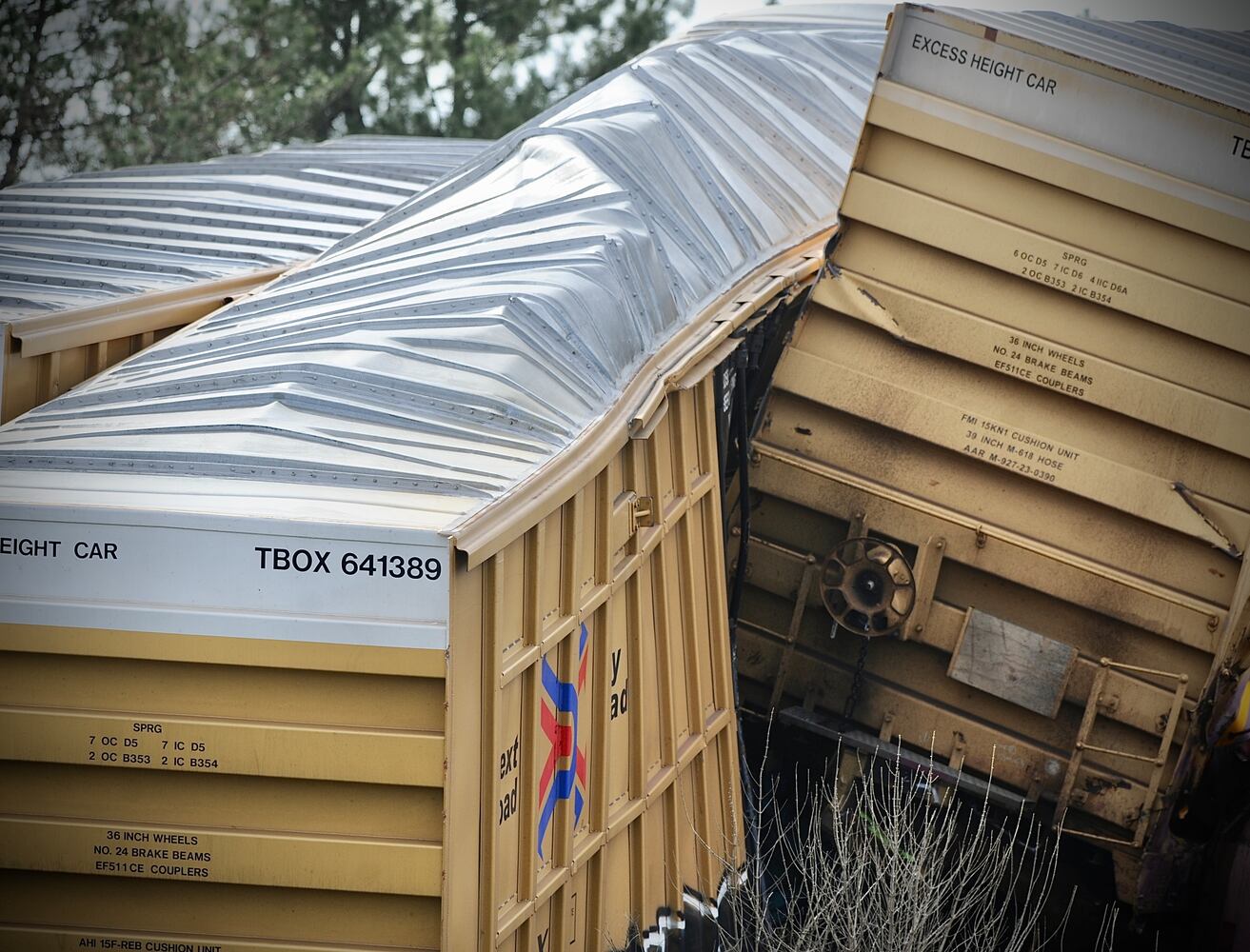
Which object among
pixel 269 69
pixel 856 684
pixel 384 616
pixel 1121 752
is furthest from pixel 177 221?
pixel 269 69

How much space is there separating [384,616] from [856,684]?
4.06 metres

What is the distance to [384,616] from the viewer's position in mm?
3936

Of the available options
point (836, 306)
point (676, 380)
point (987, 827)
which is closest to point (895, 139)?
point (836, 306)

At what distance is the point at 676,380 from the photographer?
5.98m

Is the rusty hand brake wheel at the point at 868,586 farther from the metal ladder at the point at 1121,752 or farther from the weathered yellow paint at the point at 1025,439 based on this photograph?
the metal ladder at the point at 1121,752

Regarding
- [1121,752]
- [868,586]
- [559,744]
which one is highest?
[559,744]

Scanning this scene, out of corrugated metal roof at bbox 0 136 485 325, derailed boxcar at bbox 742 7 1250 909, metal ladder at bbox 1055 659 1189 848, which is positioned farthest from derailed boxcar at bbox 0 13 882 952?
metal ladder at bbox 1055 659 1189 848

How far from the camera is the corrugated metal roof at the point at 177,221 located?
7.23 metres

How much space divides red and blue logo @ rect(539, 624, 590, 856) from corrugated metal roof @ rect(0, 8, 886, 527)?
79 centimetres

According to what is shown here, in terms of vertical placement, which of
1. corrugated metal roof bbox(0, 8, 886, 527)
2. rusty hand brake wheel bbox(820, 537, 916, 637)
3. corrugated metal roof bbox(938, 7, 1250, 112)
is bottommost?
rusty hand brake wheel bbox(820, 537, 916, 637)

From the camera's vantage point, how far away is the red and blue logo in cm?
473

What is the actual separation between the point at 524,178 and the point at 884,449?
8.05ft

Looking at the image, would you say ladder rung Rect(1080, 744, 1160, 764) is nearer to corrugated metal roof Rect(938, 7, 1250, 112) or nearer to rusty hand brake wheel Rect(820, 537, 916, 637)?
rusty hand brake wheel Rect(820, 537, 916, 637)

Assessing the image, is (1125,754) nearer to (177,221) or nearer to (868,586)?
(868,586)
